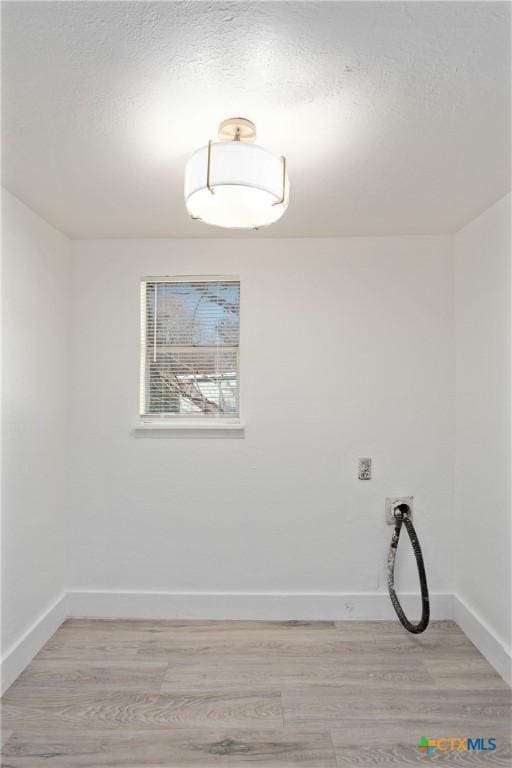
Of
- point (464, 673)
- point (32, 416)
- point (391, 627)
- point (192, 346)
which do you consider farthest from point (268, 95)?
point (391, 627)

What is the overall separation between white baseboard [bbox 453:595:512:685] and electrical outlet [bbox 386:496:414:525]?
0.58 m

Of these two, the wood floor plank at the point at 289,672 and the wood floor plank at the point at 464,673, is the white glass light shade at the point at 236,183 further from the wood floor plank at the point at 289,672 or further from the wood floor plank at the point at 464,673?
the wood floor plank at the point at 464,673

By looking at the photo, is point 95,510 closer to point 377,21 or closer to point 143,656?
point 143,656

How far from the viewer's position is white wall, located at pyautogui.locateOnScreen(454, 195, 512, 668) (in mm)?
2404

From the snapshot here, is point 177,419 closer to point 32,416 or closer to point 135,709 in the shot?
point 32,416

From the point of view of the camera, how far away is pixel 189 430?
3.01m

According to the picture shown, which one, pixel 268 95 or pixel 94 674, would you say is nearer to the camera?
pixel 268 95

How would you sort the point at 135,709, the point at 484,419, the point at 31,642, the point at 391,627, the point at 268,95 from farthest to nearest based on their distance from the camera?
the point at 391,627 → the point at 484,419 → the point at 31,642 → the point at 135,709 → the point at 268,95

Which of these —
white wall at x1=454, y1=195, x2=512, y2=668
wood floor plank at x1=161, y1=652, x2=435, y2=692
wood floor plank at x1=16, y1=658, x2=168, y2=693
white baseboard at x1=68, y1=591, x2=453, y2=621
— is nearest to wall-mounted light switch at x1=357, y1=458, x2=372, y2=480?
white wall at x1=454, y1=195, x2=512, y2=668

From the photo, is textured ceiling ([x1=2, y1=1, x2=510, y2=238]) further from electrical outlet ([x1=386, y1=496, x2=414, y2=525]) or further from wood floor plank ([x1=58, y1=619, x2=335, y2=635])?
wood floor plank ([x1=58, y1=619, x2=335, y2=635])

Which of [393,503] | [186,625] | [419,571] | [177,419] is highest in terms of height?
[177,419]

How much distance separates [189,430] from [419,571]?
1523 millimetres

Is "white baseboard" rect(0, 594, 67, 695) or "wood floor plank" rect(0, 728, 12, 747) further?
"white baseboard" rect(0, 594, 67, 695)

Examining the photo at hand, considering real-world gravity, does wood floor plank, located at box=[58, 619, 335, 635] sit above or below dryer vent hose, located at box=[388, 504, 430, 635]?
below
